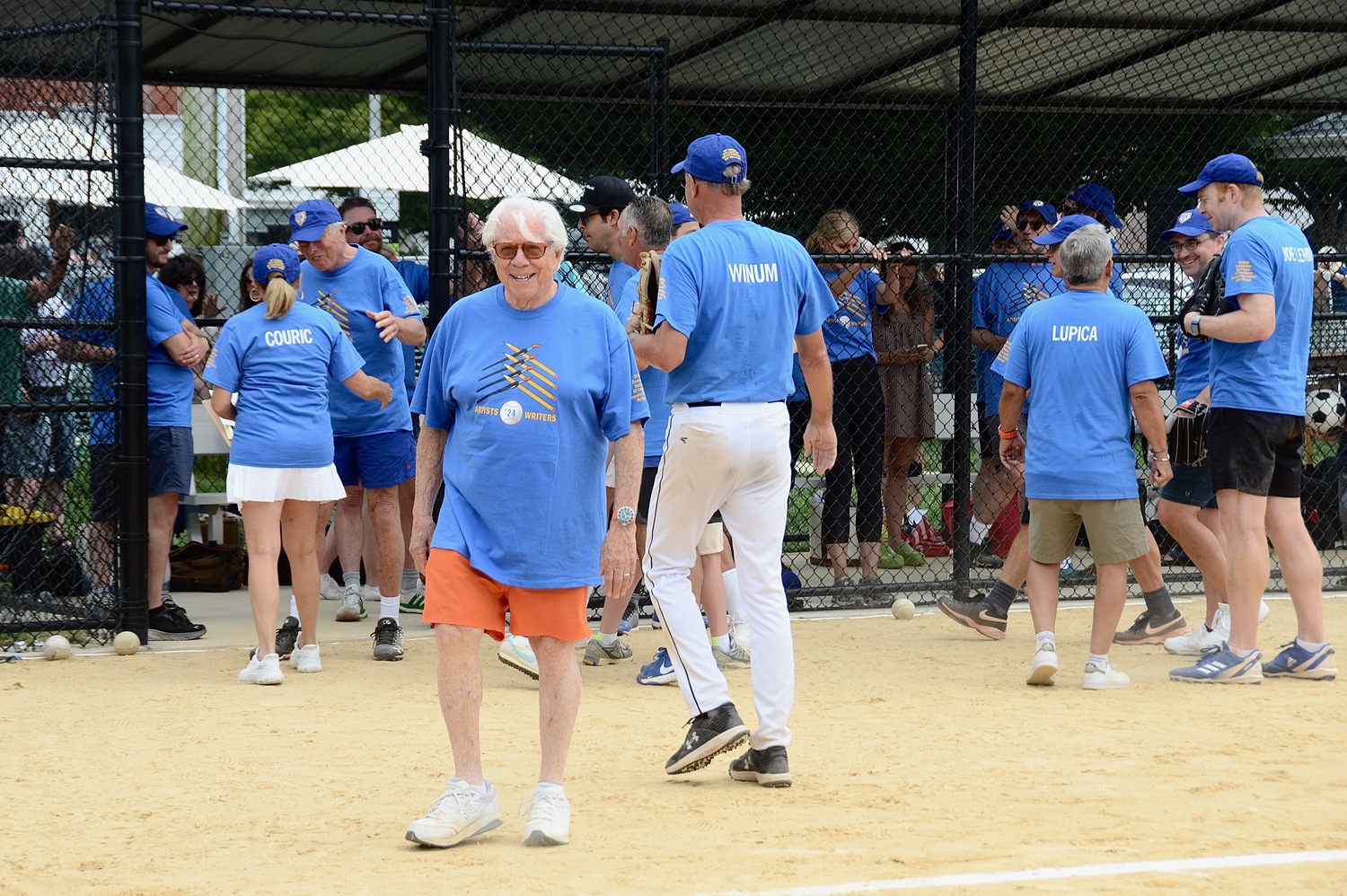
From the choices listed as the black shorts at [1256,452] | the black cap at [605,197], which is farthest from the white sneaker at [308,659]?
the black shorts at [1256,452]

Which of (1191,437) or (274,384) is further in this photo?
(1191,437)

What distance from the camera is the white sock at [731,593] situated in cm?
734

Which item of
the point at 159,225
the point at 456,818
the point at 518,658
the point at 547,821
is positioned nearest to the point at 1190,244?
the point at 518,658

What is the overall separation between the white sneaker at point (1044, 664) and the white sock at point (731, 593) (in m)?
1.36

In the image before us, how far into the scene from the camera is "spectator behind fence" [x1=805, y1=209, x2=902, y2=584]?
9.39 m

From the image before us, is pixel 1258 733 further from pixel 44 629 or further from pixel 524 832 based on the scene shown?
pixel 44 629

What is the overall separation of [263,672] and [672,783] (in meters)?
2.49

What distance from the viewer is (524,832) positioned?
4371mm

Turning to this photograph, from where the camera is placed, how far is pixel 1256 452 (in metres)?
6.68

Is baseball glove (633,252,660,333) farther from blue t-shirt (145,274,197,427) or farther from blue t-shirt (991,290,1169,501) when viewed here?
blue t-shirt (145,274,197,427)

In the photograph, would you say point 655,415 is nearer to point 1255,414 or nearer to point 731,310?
point 731,310

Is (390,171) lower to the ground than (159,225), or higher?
higher

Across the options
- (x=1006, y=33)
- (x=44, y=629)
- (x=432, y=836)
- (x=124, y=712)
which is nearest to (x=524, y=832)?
(x=432, y=836)

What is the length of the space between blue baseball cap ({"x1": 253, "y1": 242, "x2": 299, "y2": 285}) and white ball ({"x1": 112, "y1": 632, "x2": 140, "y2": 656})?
189 centimetres
